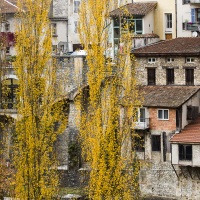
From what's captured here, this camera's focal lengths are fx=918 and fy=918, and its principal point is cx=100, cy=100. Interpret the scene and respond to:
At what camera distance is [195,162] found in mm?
52625

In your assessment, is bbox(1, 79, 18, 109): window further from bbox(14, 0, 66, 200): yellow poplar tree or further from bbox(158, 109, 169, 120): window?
bbox(158, 109, 169, 120): window

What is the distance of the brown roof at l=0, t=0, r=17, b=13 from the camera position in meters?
73.8

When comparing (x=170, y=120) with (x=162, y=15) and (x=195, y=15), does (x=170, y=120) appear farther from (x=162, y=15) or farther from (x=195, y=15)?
(x=162, y=15)

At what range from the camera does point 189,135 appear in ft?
174

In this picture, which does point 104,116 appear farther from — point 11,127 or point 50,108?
point 11,127

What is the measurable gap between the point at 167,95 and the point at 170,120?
175 cm

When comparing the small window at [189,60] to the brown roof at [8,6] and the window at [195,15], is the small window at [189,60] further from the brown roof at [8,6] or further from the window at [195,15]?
the brown roof at [8,6]

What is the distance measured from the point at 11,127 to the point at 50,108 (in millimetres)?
9060

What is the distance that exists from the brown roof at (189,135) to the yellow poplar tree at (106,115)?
2.78m

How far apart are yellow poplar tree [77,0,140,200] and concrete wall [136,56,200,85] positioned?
3.36 m

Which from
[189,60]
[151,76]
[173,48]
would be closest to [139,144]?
[151,76]

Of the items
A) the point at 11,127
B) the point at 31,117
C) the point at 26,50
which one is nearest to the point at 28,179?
the point at 31,117

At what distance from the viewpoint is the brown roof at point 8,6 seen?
7377 centimetres

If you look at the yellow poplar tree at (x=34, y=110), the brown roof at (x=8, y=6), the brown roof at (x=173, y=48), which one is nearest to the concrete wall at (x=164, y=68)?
the brown roof at (x=173, y=48)
